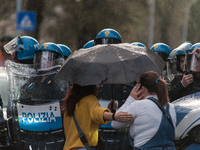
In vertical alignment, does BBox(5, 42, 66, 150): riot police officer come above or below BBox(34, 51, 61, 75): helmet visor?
below

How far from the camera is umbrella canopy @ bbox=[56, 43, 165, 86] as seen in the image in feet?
10.7

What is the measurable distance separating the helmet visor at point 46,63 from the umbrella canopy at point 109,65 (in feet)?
4.16

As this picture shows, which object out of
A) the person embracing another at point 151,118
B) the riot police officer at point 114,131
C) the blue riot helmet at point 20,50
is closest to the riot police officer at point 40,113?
the riot police officer at point 114,131

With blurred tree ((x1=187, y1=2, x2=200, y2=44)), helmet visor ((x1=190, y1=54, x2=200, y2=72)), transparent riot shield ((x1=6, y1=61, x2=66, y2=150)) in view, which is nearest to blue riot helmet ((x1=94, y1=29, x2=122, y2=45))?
transparent riot shield ((x1=6, y1=61, x2=66, y2=150))

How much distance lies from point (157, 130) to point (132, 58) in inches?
31.8

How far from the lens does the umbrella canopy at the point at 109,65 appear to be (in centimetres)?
327

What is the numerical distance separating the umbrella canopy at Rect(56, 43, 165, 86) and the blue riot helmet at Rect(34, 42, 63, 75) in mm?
1272

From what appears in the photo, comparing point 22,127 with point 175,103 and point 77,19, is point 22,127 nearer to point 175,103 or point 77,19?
point 175,103

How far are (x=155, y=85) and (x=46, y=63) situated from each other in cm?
227

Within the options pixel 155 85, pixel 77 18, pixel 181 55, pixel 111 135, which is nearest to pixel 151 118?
pixel 155 85

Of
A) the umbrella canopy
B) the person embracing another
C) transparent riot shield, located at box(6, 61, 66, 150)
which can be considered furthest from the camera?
transparent riot shield, located at box(6, 61, 66, 150)

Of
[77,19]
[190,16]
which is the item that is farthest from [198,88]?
[190,16]

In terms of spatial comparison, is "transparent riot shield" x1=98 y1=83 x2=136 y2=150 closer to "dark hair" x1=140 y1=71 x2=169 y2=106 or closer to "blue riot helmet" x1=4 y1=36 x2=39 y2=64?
"dark hair" x1=140 y1=71 x2=169 y2=106

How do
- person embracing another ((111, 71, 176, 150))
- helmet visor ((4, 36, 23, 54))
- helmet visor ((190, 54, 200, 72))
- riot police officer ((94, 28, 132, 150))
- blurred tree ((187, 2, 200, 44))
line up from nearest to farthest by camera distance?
person embracing another ((111, 71, 176, 150)), helmet visor ((190, 54, 200, 72)), riot police officer ((94, 28, 132, 150)), helmet visor ((4, 36, 23, 54)), blurred tree ((187, 2, 200, 44))
